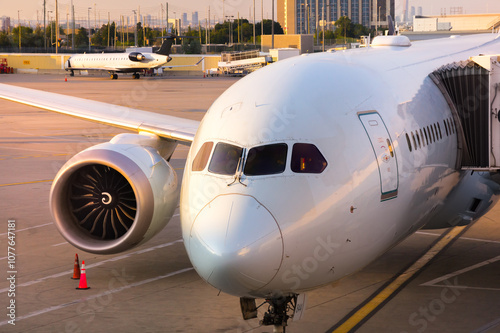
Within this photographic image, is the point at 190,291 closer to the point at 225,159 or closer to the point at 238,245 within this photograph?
the point at 225,159

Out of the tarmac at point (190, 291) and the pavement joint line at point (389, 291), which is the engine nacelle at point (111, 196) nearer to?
the tarmac at point (190, 291)

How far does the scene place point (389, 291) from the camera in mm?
14078

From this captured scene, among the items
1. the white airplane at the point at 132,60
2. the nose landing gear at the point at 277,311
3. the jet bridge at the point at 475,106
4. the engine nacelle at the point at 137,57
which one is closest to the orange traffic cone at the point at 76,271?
the nose landing gear at the point at 277,311

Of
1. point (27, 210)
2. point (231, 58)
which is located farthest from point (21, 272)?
point (231, 58)

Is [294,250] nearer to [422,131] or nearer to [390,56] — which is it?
[422,131]

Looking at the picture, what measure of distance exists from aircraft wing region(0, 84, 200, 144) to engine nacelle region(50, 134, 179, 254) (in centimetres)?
224

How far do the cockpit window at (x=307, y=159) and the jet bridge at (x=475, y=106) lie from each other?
4812mm

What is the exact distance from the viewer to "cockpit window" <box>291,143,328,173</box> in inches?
378

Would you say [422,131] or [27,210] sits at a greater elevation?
[422,131]

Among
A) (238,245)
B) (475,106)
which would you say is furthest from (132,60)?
(238,245)

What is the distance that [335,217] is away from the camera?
9.64 meters

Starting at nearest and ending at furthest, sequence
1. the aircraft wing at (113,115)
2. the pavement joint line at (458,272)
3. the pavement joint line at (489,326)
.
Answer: the pavement joint line at (489,326), the pavement joint line at (458,272), the aircraft wing at (113,115)

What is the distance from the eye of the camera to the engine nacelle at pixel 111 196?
538 inches

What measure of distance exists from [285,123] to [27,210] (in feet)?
44.5
